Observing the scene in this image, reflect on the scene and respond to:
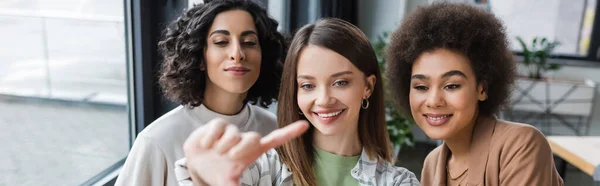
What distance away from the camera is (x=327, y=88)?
3.39ft

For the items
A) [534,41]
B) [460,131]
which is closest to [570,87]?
[534,41]

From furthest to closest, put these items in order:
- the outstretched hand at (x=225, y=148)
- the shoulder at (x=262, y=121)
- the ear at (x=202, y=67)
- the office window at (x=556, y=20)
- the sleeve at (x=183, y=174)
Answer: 1. the office window at (x=556, y=20)
2. the shoulder at (x=262, y=121)
3. the ear at (x=202, y=67)
4. the sleeve at (x=183, y=174)
5. the outstretched hand at (x=225, y=148)

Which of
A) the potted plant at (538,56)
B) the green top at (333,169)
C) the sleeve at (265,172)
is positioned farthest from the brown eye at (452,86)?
the potted plant at (538,56)

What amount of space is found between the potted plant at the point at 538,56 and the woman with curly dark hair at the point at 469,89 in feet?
9.81

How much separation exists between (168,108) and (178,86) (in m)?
0.44

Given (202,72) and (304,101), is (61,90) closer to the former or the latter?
(202,72)

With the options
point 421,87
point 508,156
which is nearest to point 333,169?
point 421,87

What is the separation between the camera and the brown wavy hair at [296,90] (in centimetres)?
106

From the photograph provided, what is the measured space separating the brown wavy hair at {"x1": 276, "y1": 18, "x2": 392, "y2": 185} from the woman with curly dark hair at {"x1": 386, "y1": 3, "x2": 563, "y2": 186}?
10cm

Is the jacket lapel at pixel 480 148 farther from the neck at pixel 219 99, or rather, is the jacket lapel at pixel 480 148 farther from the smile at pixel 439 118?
the neck at pixel 219 99

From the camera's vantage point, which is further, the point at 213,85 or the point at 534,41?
the point at 534,41

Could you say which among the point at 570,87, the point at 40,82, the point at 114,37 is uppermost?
the point at 114,37

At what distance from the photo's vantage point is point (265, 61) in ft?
4.35

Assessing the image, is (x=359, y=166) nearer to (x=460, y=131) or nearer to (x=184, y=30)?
(x=460, y=131)
